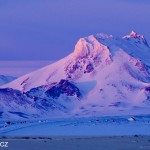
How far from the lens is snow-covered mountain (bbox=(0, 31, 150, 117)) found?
176 meters

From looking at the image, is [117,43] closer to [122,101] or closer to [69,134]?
[122,101]

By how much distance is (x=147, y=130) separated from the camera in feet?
305

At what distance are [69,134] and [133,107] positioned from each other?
8689 cm

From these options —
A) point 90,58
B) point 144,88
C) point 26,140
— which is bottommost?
point 26,140

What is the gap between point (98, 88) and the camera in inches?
7485

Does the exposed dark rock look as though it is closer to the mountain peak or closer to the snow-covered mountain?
the snow-covered mountain

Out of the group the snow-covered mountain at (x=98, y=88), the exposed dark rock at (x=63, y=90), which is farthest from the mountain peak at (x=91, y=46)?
the exposed dark rock at (x=63, y=90)

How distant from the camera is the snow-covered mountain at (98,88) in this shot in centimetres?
17588

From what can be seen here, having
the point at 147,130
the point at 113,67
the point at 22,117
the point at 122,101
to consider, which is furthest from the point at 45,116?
the point at 147,130

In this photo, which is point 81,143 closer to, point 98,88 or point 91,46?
point 98,88

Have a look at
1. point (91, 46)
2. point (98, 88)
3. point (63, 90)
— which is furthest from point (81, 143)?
point (91, 46)

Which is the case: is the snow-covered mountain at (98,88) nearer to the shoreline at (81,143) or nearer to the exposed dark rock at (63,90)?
the exposed dark rock at (63,90)

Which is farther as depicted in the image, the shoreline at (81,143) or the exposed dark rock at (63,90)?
the exposed dark rock at (63,90)

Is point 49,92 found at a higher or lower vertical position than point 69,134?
higher
